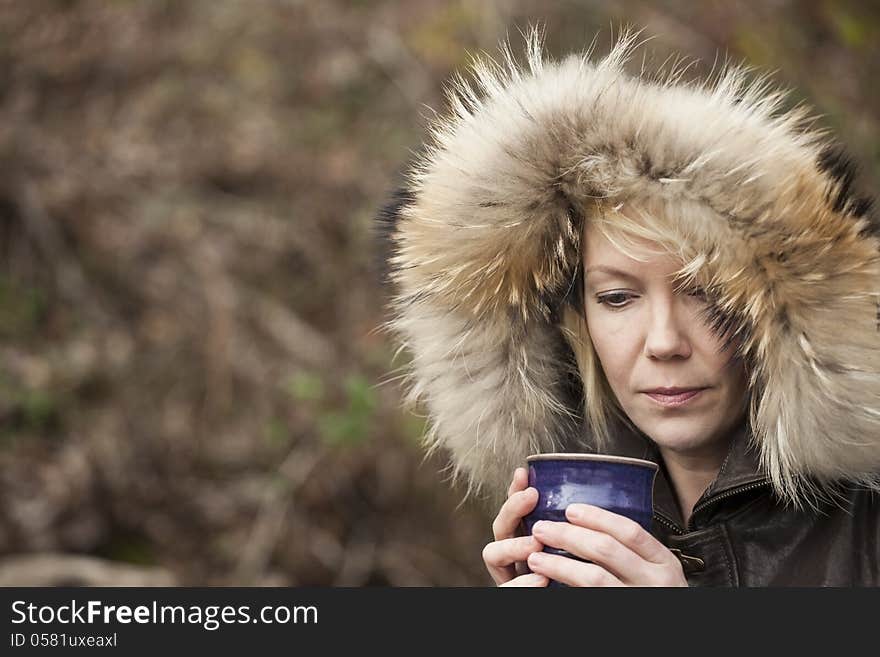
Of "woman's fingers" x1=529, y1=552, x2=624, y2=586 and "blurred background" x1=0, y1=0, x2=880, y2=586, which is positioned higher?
"blurred background" x1=0, y1=0, x2=880, y2=586

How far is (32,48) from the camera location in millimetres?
4672

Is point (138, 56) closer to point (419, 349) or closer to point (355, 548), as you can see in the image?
point (355, 548)

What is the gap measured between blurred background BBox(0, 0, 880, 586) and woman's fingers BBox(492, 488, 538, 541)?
2070 millimetres

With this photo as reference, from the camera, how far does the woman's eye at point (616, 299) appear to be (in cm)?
168

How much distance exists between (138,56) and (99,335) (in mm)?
1667

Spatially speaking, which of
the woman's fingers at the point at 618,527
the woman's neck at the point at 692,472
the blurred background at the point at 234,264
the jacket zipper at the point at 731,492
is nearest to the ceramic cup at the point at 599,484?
the woman's fingers at the point at 618,527

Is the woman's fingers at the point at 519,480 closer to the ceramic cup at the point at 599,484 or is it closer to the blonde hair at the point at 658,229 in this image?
the ceramic cup at the point at 599,484

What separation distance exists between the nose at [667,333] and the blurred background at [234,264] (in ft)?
7.03

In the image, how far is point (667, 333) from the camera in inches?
63.0

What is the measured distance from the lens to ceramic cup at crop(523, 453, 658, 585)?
4.83ft

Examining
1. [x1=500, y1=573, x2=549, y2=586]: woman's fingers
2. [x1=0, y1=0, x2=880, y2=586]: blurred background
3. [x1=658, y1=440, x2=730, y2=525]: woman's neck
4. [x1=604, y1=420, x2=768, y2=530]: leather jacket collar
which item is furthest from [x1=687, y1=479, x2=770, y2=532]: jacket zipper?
[x1=0, y1=0, x2=880, y2=586]: blurred background

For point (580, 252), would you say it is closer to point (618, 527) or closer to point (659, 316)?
point (659, 316)

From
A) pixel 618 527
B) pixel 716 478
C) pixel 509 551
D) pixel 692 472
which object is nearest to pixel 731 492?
pixel 716 478

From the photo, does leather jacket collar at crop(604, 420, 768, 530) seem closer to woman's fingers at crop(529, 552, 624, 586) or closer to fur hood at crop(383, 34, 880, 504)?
fur hood at crop(383, 34, 880, 504)
